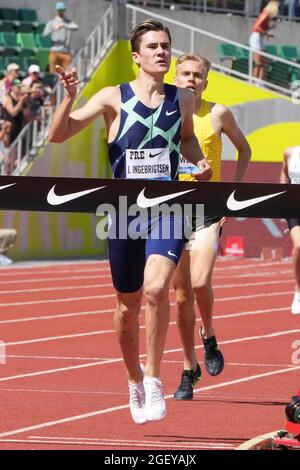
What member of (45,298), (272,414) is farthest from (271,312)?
(272,414)

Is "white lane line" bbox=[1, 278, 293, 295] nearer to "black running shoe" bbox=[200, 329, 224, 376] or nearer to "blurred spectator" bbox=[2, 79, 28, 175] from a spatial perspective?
"blurred spectator" bbox=[2, 79, 28, 175]

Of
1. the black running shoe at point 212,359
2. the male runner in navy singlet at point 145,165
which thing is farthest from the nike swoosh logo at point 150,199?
the black running shoe at point 212,359

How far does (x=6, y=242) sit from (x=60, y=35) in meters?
4.70

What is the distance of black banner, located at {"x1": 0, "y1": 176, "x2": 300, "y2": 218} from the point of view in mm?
8125

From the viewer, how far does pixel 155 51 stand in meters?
8.27

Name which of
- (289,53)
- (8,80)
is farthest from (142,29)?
(289,53)

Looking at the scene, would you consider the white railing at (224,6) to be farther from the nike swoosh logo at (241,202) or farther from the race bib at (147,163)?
the nike swoosh logo at (241,202)

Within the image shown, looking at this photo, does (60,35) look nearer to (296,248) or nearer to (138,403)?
(296,248)

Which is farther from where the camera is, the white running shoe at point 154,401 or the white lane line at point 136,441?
the white running shoe at point 154,401

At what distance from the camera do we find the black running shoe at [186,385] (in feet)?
32.3

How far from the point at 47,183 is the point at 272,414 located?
221 cm

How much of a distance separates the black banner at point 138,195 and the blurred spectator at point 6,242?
17559mm

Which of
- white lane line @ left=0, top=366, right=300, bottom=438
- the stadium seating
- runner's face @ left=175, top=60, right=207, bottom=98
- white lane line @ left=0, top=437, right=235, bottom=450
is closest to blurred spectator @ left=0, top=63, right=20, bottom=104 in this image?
the stadium seating
